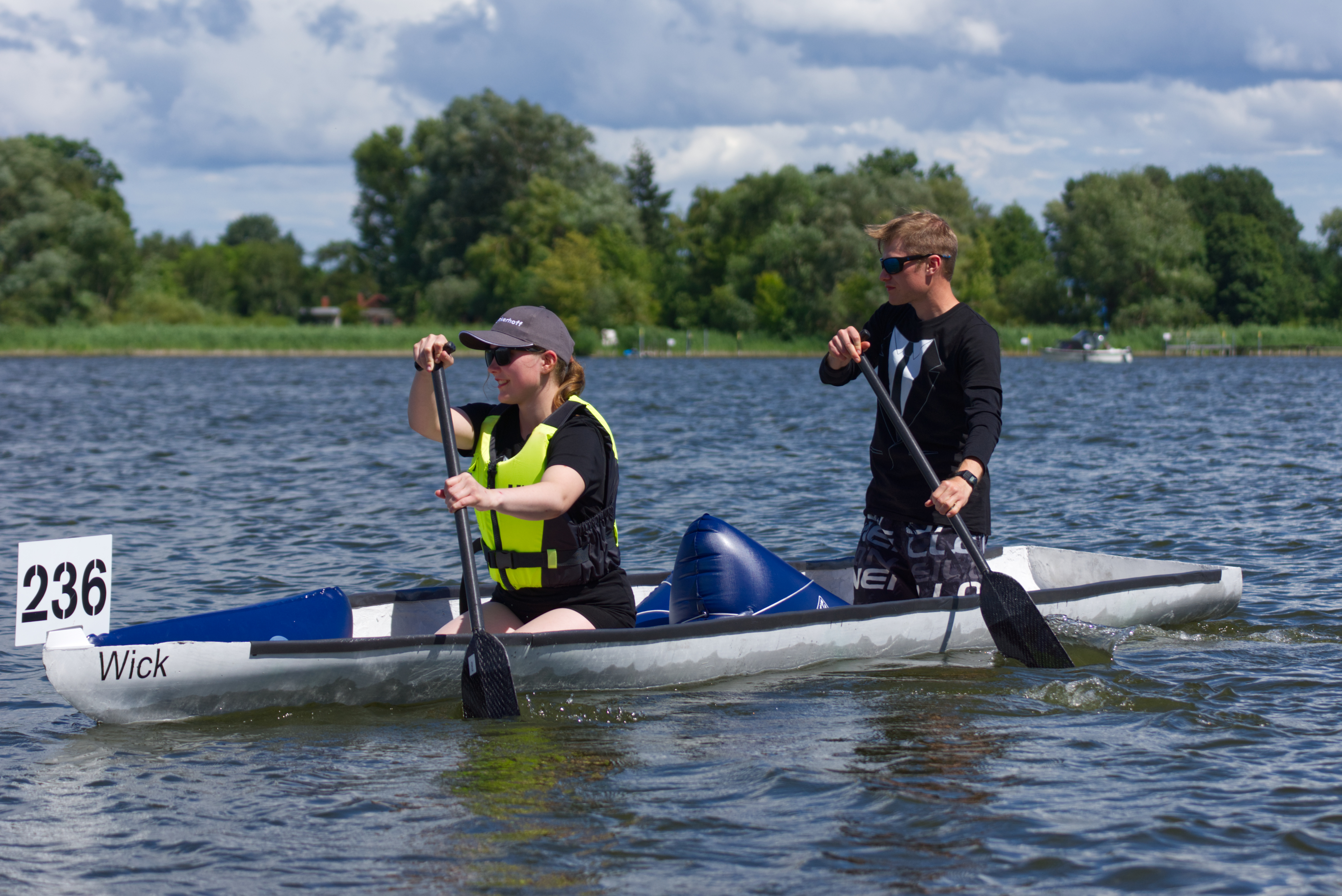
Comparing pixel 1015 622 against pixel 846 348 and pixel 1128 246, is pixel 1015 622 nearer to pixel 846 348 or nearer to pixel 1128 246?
pixel 846 348

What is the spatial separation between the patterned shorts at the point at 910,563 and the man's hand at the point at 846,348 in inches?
28.5

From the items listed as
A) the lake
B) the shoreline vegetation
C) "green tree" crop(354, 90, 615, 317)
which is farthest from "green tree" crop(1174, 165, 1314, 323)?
the lake

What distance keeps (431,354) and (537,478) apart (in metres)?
0.63

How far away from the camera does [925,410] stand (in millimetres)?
5445

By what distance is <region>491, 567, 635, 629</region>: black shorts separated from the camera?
521 centimetres

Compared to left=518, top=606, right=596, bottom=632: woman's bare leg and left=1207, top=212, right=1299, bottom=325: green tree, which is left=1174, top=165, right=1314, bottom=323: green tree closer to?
left=1207, top=212, right=1299, bottom=325: green tree

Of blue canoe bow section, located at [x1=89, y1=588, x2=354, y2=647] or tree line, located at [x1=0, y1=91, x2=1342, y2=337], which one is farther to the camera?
tree line, located at [x1=0, y1=91, x2=1342, y2=337]

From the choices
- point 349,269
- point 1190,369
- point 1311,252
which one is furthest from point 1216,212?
point 349,269

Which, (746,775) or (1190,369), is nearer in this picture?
(746,775)

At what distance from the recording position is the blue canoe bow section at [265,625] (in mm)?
5391

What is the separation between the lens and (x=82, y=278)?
185ft

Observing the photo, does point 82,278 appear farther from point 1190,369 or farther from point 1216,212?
point 1216,212

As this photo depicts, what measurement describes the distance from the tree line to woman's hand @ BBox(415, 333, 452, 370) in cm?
5102

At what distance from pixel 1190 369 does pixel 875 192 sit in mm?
18995
